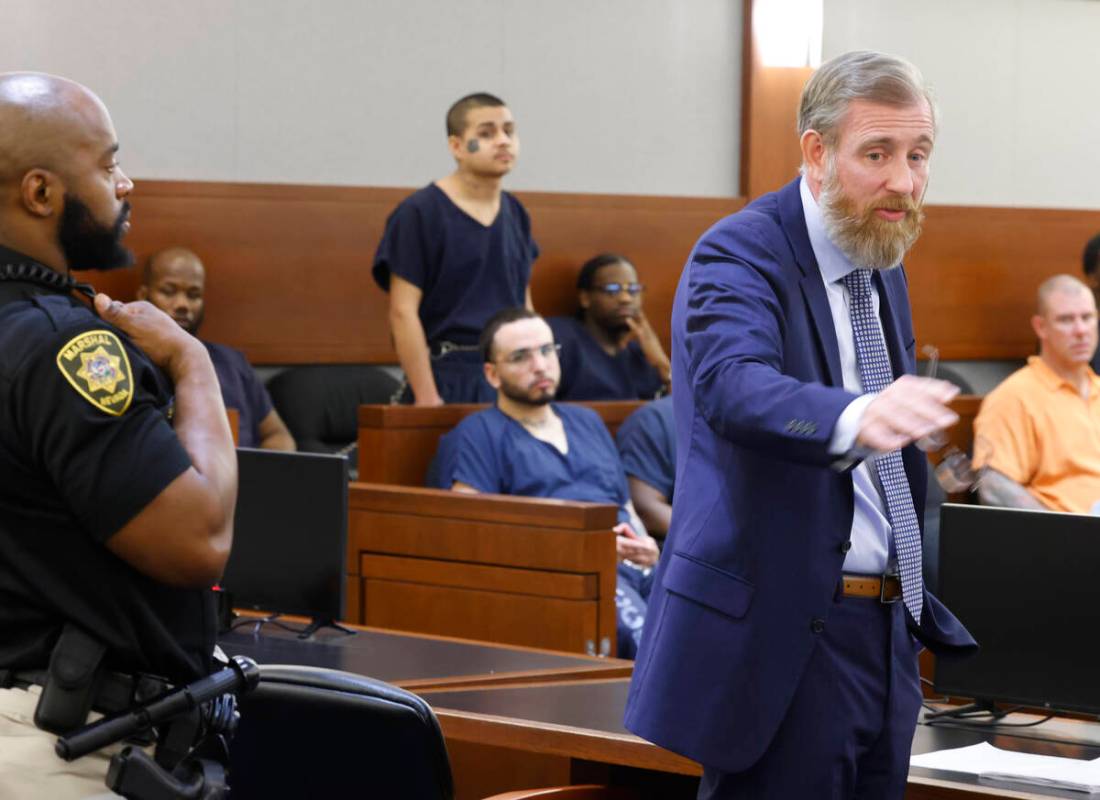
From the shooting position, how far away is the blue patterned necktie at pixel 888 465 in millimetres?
2000

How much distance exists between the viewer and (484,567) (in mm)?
4074

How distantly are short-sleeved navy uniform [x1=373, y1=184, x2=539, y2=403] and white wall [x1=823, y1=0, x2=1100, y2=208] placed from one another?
9.98 ft

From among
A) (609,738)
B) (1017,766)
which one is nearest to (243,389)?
(609,738)

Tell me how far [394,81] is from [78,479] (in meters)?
5.12

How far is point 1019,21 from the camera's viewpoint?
8.04 meters

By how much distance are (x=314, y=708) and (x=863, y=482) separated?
71cm

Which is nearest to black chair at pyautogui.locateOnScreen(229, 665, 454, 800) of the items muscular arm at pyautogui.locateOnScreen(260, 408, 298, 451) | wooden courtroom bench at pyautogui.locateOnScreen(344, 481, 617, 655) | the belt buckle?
the belt buckle

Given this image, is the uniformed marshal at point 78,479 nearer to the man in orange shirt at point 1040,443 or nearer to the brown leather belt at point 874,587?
the brown leather belt at point 874,587

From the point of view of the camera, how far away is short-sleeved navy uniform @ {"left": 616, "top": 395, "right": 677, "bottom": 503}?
16.7 ft

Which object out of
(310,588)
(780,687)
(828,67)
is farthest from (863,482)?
(310,588)

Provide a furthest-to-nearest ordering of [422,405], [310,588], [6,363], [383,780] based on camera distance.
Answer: [422,405]
[310,588]
[383,780]
[6,363]

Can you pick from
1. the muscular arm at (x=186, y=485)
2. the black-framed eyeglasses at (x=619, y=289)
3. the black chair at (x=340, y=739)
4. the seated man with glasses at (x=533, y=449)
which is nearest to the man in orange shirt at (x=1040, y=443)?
the seated man with glasses at (x=533, y=449)

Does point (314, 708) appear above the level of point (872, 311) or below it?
below

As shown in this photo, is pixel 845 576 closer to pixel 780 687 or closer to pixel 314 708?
pixel 780 687
